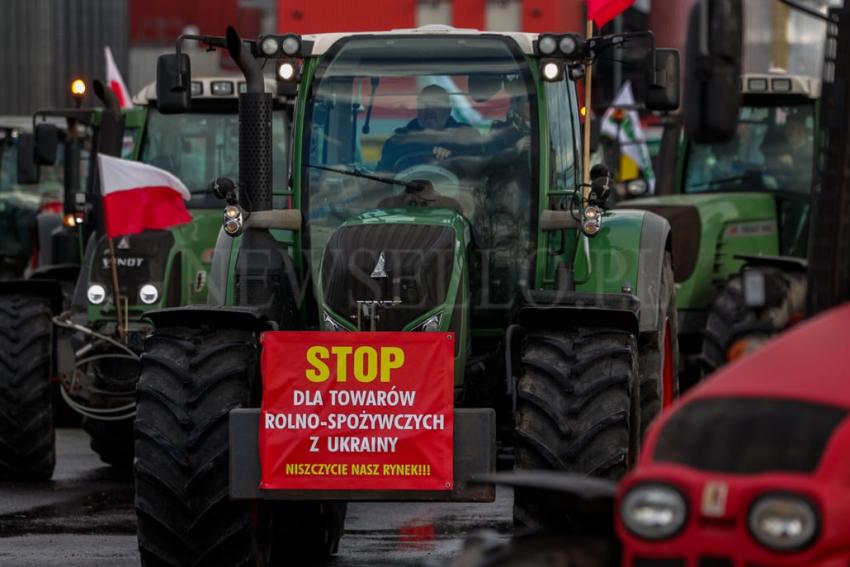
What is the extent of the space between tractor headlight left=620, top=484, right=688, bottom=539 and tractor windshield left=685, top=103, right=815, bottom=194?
40.2ft

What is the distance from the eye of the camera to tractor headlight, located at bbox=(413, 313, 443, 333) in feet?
32.8

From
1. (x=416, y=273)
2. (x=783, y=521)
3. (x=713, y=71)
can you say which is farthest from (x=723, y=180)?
(x=783, y=521)

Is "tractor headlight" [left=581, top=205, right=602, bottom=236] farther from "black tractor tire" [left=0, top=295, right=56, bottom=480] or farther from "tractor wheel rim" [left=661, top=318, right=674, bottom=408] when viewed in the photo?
"black tractor tire" [left=0, top=295, right=56, bottom=480]

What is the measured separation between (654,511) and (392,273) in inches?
180

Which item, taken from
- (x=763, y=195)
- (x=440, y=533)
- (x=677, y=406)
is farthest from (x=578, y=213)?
(x=763, y=195)

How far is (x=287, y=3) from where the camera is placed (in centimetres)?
5978

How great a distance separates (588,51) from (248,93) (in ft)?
5.79

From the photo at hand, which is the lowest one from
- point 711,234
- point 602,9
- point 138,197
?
point 711,234

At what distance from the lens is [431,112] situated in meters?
10.9

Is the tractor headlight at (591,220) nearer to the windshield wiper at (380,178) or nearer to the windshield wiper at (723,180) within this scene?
the windshield wiper at (380,178)

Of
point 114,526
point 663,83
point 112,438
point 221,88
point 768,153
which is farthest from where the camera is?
point 768,153

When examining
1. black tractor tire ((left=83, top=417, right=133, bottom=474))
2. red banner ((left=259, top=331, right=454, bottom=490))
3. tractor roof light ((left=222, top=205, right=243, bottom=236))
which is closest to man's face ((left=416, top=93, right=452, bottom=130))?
tractor roof light ((left=222, top=205, right=243, bottom=236))

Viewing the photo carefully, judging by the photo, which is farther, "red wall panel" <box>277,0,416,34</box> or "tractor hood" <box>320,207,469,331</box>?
"red wall panel" <box>277,0,416,34</box>

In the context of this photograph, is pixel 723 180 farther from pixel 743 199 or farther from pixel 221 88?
pixel 221 88
